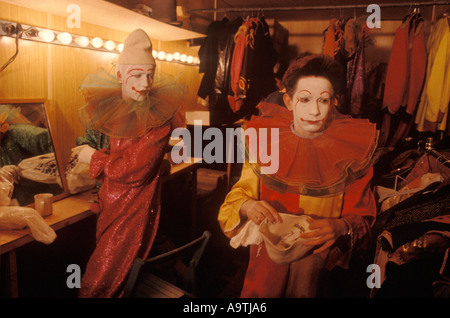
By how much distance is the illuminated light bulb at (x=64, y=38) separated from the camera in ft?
4.81

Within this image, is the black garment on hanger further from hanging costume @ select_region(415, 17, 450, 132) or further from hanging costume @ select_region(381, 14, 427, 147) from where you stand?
hanging costume @ select_region(415, 17, 450, 132)

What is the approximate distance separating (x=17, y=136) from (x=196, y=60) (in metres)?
1.33

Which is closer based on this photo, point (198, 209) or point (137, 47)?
point (137, 47)

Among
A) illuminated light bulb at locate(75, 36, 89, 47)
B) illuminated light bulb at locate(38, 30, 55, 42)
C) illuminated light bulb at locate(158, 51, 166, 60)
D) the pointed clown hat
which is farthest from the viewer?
illuminated light bulb at locate(158, 51, 166, 60)

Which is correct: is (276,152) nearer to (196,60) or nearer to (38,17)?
(38,17)

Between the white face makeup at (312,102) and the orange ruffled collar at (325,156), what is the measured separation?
40 millimetres

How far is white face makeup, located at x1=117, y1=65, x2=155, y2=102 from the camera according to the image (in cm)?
127

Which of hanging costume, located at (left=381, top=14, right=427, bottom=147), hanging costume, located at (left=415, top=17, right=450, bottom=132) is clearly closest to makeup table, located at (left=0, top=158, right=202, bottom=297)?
hanging costume, located at (left=381, top=14, right=427, bottom=147)

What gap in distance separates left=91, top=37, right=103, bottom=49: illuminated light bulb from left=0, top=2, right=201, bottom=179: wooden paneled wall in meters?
0.06

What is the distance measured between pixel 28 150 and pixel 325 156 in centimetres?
115

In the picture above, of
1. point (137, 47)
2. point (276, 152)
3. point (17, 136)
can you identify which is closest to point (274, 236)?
point (276, 152)

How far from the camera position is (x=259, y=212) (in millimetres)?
1150

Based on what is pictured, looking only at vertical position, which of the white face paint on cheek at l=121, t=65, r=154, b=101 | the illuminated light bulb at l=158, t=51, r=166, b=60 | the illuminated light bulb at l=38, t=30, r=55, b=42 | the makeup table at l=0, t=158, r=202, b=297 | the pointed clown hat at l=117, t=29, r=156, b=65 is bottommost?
the makeup table at l=0, t=158, r=202, b=297

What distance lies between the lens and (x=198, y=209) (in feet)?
5.88
